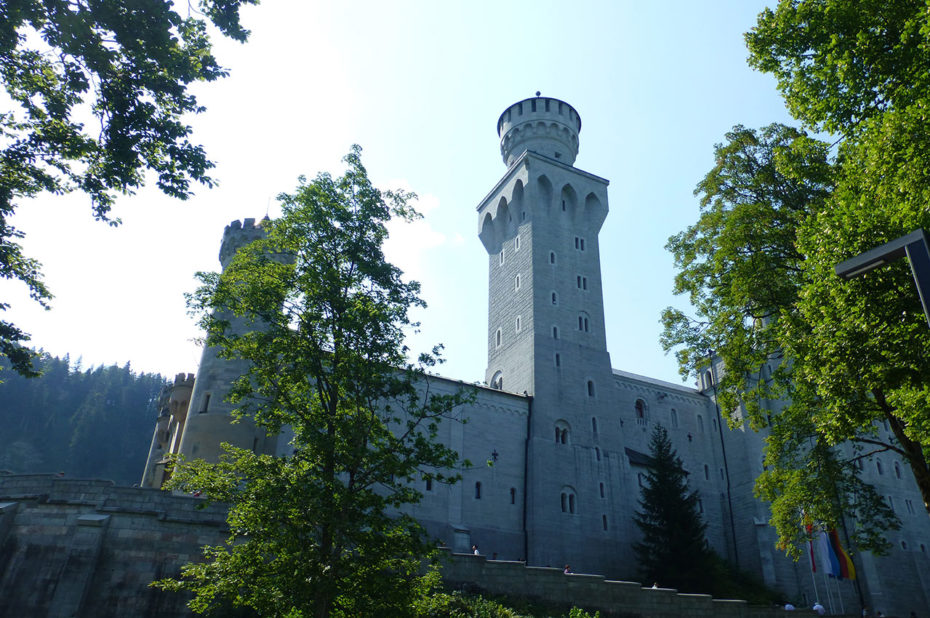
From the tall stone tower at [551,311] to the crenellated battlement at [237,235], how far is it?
17.5 metres

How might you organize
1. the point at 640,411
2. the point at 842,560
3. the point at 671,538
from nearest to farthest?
1. the point at 671,538
2. the point at 842,560
3. the point at 640,411

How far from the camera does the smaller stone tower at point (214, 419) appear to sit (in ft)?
85.3

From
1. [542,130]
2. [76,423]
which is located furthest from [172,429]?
[76,423]

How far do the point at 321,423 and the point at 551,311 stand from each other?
93.2 feet

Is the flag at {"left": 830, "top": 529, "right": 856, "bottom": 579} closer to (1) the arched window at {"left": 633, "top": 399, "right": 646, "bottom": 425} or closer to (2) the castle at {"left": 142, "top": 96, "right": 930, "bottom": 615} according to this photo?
(2) the castle at {"left": 142, "top": 96, "right": 930, "bottom": 615}

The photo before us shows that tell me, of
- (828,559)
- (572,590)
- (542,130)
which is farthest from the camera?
(542,130)

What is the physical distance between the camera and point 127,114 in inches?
451

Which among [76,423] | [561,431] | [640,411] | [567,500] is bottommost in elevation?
[567,500]

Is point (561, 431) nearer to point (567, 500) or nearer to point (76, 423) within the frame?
point (567, 500)

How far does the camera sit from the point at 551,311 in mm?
40656

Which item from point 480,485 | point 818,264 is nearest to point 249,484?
point 818,264

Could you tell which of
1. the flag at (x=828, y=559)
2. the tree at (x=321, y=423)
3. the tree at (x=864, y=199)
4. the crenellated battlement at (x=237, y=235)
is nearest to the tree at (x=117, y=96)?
the tree at (x=321, y=423)

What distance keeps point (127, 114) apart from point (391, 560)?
32.9ft

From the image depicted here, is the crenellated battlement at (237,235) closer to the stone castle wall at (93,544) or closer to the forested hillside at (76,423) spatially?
the stone castle wall at (93,544)
